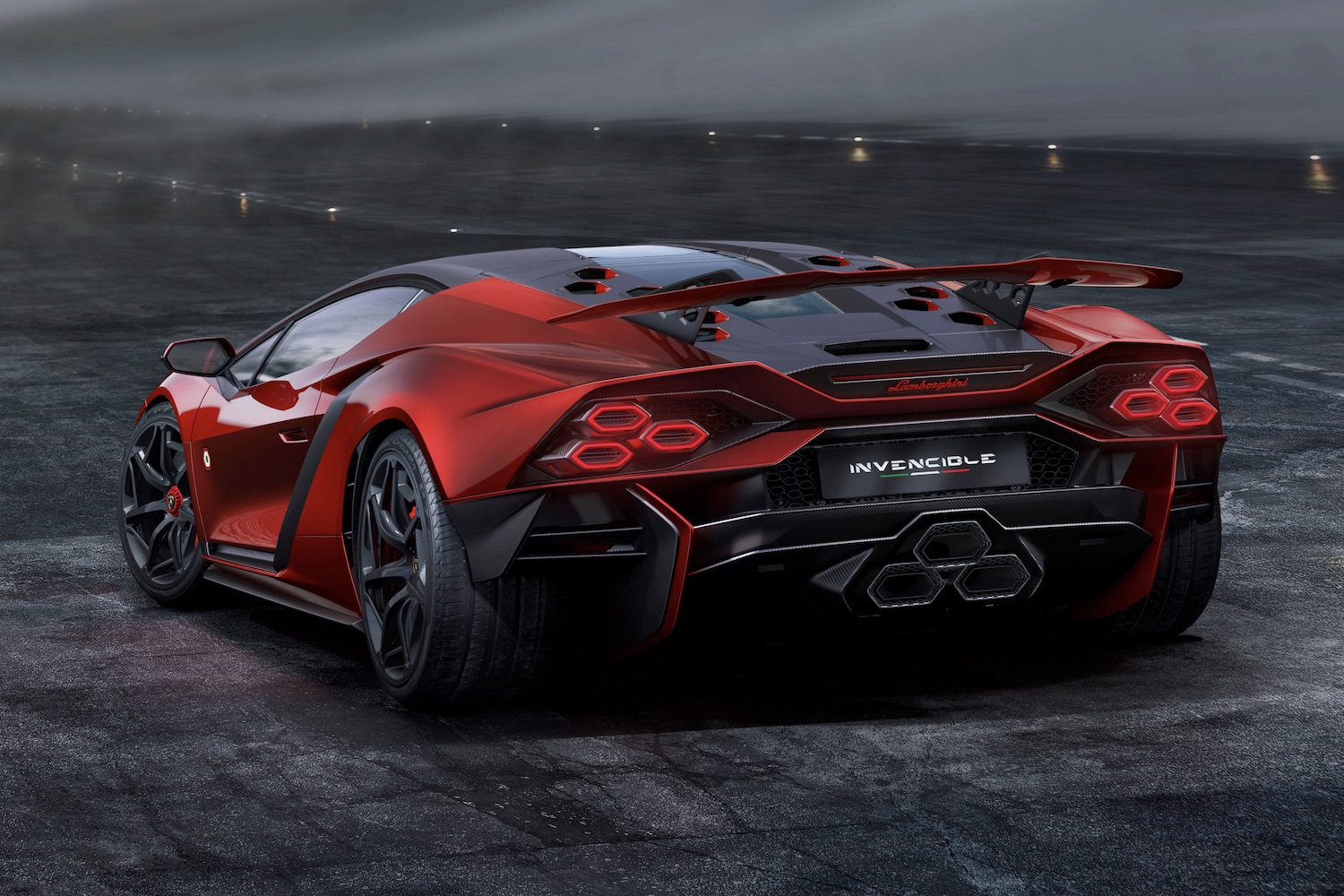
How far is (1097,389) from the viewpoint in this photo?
525 centimetres

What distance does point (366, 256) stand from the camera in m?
26.3

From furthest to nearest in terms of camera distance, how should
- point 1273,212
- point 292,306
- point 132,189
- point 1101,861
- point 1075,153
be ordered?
Answer: point 1075,153 < point 132,189 < point 1273,212 < point 292,306 < point 1101,861

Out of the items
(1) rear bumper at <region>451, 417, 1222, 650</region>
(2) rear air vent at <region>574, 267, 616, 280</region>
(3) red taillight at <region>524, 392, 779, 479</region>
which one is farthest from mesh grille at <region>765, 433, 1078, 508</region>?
(2) rear air vent at <region>574, 267, 616, 280</region>

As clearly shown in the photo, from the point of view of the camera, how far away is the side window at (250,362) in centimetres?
675

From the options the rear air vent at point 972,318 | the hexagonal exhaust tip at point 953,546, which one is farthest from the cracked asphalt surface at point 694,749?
the rear air vent at point 972,318

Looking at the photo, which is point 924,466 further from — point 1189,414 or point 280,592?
point 280,592

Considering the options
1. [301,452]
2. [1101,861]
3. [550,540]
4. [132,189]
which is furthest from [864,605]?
[132,189]

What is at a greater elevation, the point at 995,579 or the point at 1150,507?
the point at 1150,507

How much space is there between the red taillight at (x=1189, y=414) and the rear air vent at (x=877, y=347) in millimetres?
702

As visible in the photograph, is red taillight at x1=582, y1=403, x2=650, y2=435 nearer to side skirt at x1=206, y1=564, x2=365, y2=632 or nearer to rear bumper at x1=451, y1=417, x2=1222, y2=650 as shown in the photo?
rear bumper at x1=451, y1=417, x2=1222, y2=650

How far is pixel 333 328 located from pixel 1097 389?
252 cm

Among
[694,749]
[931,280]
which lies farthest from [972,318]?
[694,749]

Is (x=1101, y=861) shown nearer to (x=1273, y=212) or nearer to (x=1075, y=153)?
(x=1273, y=212)

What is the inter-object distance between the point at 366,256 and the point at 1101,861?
23.1 metres
